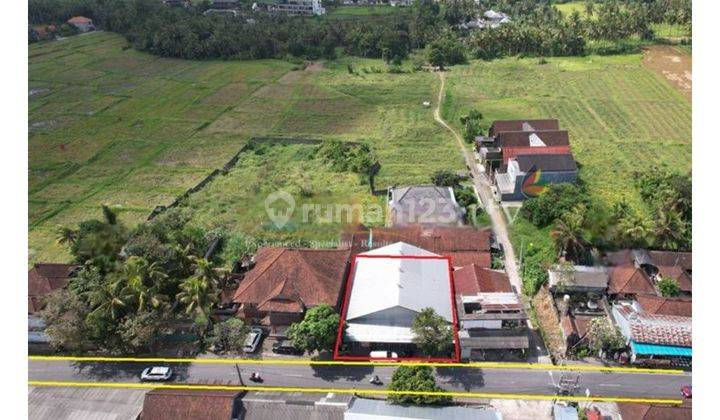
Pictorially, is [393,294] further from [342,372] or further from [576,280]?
[576,280]

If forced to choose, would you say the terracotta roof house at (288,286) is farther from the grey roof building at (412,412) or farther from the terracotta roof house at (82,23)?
the terracotta roof house at (82,23)

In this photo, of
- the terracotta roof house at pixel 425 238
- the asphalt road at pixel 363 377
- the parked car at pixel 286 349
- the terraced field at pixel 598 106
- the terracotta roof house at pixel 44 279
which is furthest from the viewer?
the terraced field at pixel 598 106

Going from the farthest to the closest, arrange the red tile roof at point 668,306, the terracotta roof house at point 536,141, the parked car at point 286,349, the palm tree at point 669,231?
the terracotta roof house at point 536,141
the palm tree at point 669,231
the parked car at point 286,349
the red tile roof at point 668,306

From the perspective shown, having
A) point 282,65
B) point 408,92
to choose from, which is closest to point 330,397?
point 408,92

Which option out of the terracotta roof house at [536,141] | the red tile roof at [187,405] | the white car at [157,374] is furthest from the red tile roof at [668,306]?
the white car at [157,374]

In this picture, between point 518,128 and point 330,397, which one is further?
point 518,128

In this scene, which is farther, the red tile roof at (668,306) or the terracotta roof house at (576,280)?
the terracotta roof house at (576,280)

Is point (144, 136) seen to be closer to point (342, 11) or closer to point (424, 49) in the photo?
point (424, 49)
